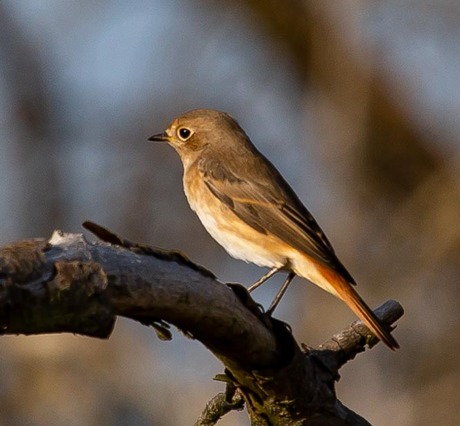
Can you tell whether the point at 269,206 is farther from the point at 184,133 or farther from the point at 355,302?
the point at 355,302

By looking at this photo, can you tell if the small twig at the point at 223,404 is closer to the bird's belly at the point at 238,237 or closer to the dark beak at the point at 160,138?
the bird's belly at the point at 238,237

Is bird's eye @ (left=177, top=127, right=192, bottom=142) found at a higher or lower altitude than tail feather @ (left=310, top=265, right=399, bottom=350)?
lower

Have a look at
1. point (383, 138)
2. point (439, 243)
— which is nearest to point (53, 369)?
point (439, 243)

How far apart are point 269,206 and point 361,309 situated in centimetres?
149

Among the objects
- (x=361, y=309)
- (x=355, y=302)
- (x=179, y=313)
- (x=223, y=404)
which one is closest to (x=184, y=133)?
(x=355, y=302)

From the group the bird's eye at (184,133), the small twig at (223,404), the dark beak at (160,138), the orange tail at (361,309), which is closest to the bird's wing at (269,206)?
the orange tail at (361,309)

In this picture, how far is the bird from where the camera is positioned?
604 centimetres

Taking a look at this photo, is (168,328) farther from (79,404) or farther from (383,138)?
(383,138)

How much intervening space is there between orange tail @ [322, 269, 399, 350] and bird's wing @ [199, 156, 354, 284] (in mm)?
101

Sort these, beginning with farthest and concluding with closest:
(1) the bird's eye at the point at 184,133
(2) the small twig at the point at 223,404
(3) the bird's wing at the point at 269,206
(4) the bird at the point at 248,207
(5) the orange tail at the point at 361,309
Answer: (1) the bird's eye at the point at 184,133, (3) the bird's wing at the point at 269,206, (4) the bird at the point at 248,207, (5) the orange tail at the point at 361,309, (2) the small twig at the point at 223,404

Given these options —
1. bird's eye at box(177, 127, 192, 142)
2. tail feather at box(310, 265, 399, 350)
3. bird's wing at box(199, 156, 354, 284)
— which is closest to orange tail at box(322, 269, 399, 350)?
tail feather at box(310, 265, 399, 350)

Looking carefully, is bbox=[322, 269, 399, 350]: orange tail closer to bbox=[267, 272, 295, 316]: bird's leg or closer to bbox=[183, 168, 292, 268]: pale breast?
bbox=[267, 272, 295, 316]: bird's leg

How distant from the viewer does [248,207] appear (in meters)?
6.55

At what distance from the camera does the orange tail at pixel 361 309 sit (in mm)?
4914
